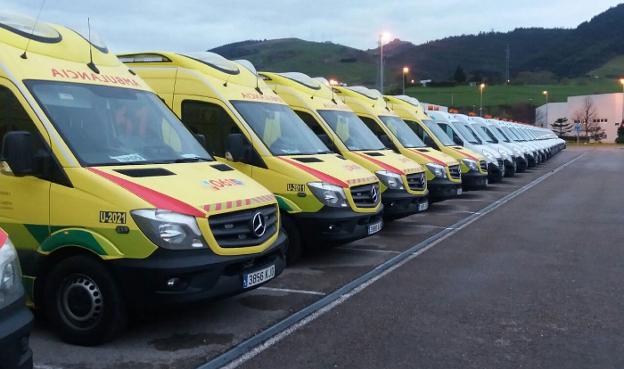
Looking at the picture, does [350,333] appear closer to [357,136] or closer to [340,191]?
[340,191]

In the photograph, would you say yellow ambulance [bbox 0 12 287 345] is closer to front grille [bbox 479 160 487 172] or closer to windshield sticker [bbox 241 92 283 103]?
windshield sticker [bbox 241 92 283 103]

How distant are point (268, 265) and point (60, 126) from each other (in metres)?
2.11

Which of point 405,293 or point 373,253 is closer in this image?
point 405,293

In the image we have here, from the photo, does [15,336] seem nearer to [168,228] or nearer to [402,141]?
[168,228]

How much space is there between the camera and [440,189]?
41.6 ft

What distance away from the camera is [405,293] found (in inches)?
267

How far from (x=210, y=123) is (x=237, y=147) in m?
0.71

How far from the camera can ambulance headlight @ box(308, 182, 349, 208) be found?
7707 mm

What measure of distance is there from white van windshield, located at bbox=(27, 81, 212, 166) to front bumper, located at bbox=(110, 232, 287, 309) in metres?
0.98

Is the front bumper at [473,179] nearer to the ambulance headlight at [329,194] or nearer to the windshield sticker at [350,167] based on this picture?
the windshield sticker at [350,167]

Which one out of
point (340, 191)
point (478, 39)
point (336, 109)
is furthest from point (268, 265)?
point (478, 39)

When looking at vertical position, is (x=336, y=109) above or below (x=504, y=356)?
above

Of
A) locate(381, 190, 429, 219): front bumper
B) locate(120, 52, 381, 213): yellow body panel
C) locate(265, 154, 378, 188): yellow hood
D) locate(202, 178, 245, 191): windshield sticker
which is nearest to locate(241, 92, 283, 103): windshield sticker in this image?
locate(120, 52, 381, 213): yellow body panel

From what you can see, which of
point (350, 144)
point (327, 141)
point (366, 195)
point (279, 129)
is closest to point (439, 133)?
point (350, 144)
